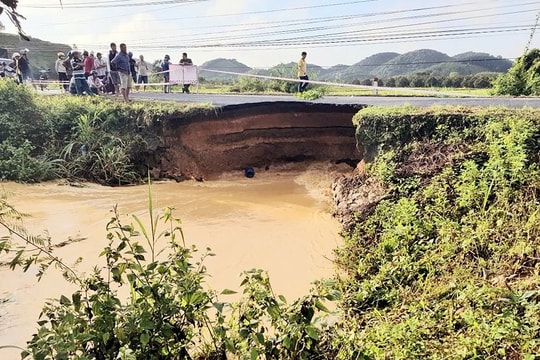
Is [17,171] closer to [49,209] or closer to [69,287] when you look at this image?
[49,209]

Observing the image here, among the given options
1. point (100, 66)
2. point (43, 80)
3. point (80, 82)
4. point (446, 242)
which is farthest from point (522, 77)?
point (43, 80)

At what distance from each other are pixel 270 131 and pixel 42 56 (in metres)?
37.8

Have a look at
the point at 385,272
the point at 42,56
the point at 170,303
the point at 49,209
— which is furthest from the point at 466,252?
the point at 42,56

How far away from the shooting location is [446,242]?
15.3 feet

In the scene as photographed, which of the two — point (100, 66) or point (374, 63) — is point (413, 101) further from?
point (374, 63)

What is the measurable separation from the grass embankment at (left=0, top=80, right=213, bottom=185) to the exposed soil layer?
0.39 m

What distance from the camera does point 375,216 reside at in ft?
19.1

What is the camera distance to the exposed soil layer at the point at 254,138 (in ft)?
35.0

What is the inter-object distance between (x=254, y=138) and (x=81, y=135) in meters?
4.17

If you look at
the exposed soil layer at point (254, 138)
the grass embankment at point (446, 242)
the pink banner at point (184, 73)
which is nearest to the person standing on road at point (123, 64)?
the exposed soil layer at point (254, 138)

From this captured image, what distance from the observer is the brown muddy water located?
498 centimetres

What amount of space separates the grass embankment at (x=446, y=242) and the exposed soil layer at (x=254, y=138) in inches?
139

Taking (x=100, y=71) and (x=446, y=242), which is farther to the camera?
(x=100, y=71)

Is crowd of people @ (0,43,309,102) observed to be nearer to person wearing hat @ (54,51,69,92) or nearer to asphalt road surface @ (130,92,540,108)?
person wearing hat @ (54,51,69,92)
